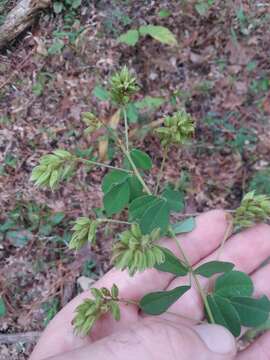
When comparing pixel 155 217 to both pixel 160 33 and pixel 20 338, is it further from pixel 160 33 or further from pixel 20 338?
pixel 160 33

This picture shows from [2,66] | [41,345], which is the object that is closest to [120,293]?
[41,345]

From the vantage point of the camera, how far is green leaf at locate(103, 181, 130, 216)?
1734 millimetres

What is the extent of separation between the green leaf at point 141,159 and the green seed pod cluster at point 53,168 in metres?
0.25

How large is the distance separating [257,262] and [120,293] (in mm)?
615

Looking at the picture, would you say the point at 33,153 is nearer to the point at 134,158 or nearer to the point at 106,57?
the point at 106,57

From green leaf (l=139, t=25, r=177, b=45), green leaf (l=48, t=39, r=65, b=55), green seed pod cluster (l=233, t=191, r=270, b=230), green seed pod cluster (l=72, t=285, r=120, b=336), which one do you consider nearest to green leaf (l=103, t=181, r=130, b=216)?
green seed pod cluster (l=72, t=285, r=120, b=336)

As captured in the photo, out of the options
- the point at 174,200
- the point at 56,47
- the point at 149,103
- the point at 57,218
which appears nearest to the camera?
the point at 174,200

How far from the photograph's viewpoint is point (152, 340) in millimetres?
1595

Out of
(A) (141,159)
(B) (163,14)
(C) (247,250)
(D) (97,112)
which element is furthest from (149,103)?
(A) (141,159)

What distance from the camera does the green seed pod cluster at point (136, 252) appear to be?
145cm

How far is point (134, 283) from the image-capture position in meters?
2.21

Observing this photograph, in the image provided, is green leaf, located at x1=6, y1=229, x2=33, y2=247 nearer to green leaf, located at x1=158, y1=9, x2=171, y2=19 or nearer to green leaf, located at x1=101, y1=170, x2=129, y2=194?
green leaf, located at x1=101, y1=170, x2=129, y2=194

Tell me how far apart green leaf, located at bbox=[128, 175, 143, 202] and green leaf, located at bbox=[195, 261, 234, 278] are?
343 mm

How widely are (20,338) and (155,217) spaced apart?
1535 millimetres
